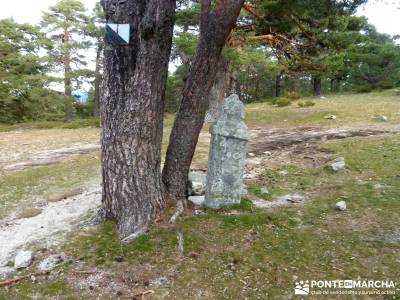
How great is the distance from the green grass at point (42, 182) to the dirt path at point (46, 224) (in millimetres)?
463

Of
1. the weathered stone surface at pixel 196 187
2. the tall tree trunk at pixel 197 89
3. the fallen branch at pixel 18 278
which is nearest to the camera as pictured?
the fallen branch at pixel 18 278

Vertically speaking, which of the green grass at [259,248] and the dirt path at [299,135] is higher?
the dirt path at [299,135]

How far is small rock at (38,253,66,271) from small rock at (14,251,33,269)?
0.53ft

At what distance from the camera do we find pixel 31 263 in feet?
13.8

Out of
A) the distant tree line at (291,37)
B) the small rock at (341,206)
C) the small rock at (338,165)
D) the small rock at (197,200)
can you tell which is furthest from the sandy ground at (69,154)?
the distant tree line at (291,37)

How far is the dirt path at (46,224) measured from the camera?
15.5 ft

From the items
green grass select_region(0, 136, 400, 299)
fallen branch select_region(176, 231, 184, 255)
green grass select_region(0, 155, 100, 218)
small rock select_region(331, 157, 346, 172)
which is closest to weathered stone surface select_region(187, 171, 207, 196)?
green grass select_region(0, 136, 400, 299)

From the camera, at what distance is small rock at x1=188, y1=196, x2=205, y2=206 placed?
5270mm

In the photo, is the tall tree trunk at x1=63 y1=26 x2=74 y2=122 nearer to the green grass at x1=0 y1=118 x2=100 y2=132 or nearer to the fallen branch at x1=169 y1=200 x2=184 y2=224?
the green grass at x1=0 y1=118 x2=100 y2=132

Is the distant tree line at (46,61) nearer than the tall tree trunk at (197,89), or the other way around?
the tall tree trunk at (197,89)

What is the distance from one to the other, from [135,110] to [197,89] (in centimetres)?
88

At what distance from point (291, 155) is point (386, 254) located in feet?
14.1

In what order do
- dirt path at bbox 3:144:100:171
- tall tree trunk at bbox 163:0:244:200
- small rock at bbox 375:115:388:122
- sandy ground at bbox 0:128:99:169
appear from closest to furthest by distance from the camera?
1. tall tree trunk at bbox 163:0:244:200
2. dirt path at bbox 3:144:100:171
3. sandy ground at bbox 0:128:99:169
4. small rock at bbox 375:115:388:122

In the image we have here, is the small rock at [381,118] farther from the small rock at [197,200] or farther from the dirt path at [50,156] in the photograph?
the dirt path at [50,156]
